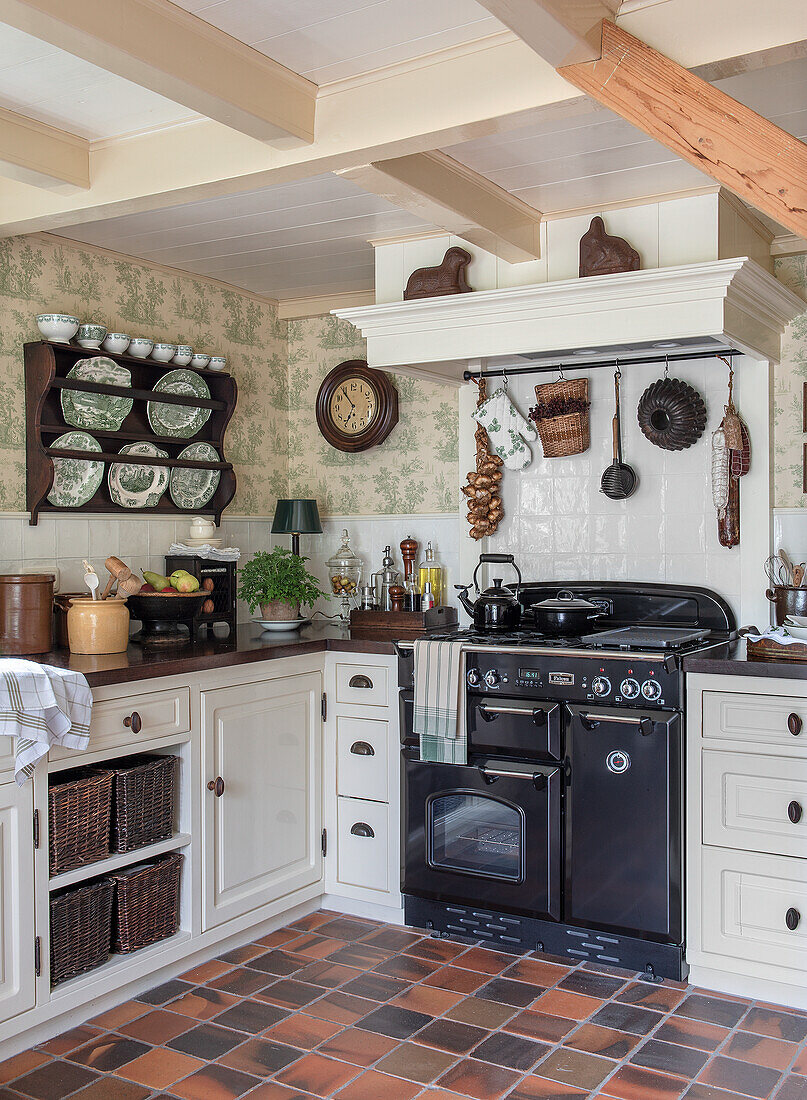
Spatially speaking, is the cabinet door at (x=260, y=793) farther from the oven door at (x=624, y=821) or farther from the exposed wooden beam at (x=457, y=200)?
the exposed wooden beam at (x=457, y=200)

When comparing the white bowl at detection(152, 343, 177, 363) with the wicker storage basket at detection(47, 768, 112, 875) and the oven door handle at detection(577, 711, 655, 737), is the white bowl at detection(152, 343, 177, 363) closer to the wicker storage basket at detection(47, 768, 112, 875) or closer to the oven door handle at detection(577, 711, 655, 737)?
the wicker storage basket at detection(47, 768, 112, 875)

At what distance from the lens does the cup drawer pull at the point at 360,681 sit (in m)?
3.68

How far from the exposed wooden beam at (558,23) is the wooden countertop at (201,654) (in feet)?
6.24

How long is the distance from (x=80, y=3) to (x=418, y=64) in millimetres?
775

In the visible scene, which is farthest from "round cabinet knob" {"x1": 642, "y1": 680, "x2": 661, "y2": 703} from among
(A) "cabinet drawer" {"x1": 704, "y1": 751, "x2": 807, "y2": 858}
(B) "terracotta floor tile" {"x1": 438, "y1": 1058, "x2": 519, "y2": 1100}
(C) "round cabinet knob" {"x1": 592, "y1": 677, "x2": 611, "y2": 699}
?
(B) "terracotta floor tile" {"x1": 438, "y1": 1058, "x2": 519, "y2": 1100}

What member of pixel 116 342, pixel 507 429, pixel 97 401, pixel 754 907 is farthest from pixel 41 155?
pixel 754 907

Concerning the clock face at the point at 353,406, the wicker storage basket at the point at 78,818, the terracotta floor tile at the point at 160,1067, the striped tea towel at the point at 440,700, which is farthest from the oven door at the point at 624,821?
the clock face at the point at 353,406

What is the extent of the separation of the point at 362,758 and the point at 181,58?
7.76ft

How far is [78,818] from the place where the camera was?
2.81 m

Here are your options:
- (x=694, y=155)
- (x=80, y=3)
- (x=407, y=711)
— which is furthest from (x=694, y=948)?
(x=80, y=3)

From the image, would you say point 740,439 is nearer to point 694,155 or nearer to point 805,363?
point 805,363

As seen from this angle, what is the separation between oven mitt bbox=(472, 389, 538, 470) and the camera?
394cm

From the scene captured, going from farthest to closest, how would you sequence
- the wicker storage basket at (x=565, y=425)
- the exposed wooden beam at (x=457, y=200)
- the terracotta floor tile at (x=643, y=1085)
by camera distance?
the wicker storage basket at (x=565, y=425)
the exposed wooden beam at (x=457, y=200)
the terracotta floor tile at (x=643, y=1085)

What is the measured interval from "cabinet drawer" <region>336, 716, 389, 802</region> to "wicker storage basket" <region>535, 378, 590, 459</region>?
1.22 metres
